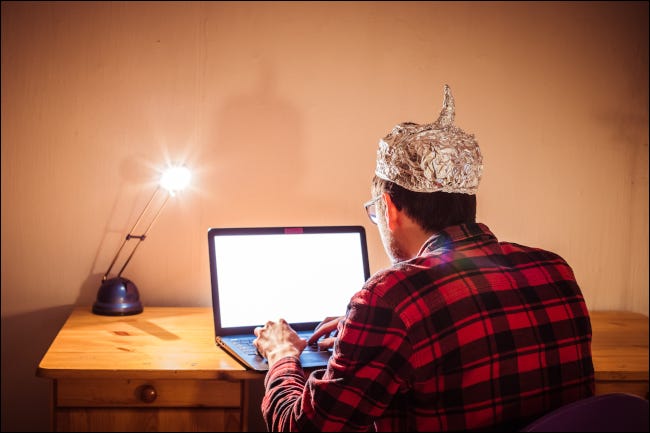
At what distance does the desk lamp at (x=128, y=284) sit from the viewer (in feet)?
6.47

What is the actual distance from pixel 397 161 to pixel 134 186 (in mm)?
1092

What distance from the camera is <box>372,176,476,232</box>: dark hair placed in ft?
4.11

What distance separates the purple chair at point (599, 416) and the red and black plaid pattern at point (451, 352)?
6.7 inches

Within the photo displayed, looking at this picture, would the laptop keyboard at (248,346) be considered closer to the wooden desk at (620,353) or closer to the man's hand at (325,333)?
the man's hand at (325,333)

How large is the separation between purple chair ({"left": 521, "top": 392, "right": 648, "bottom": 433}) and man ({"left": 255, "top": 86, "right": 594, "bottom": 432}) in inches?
6.8

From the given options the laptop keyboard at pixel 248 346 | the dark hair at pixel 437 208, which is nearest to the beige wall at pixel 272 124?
the laptop keyboard at pixel 248 346

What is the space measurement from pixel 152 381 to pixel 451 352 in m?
0.85

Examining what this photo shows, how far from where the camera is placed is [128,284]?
6.57ft

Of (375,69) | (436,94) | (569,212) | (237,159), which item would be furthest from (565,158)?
(237,159)

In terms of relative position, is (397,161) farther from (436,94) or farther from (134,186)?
(134,186)

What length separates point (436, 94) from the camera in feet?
7.16

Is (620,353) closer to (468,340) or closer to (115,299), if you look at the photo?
(468,340)

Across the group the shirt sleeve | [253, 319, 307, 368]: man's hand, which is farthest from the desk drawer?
the shirt sleeve

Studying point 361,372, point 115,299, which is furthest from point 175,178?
point 361,372
